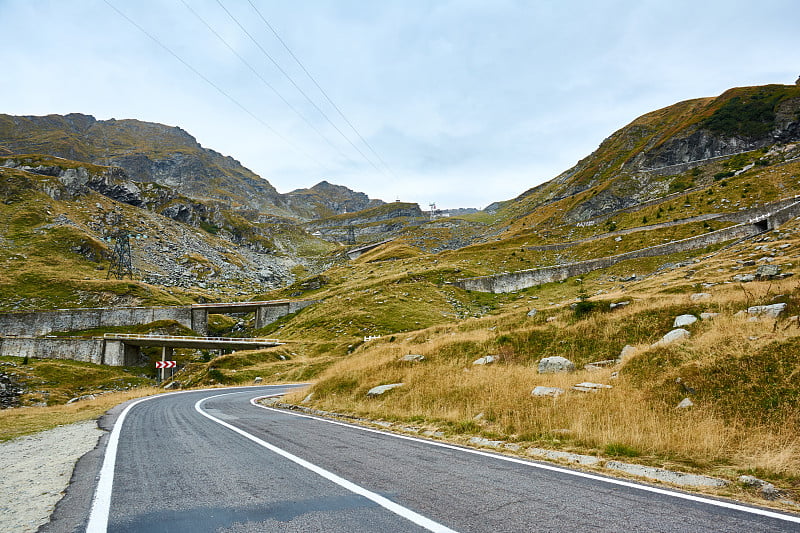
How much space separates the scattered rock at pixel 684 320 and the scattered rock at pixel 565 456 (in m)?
7.88

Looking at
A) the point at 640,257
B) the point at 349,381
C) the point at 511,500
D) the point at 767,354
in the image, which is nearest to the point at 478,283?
the point at 640,257

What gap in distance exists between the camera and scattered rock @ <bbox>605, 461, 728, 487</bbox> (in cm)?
561

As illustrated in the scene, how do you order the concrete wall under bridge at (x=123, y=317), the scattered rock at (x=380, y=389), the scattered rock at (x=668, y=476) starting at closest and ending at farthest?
the scattered rock at (x=668, y=476) < the scattered rock at (x=380, y=389) < the concrete wall under bridge at (x=123, y=317)

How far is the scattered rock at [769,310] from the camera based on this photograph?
418 inches

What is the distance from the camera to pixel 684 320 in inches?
497

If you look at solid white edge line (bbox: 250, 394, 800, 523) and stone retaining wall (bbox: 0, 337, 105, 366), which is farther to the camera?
stone retaining wall (bbox: 0, 337, 105, 366)

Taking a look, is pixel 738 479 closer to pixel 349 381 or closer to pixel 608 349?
pixel 608 349

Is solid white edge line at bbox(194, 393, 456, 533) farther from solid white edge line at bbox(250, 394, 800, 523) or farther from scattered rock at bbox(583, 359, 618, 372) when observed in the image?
scattered rock at bbox(583, 359, 618, 372)

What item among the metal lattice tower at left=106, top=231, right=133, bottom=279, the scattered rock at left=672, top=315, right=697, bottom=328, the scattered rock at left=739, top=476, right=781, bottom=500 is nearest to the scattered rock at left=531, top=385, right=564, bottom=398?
the scattered rock at left=739, top=476, right=781, bottom=500

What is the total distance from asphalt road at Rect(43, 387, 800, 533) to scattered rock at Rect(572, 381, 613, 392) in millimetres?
4418

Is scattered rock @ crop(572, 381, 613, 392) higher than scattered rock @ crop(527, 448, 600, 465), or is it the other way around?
scattered rock @ crop(572, 381, 613, 392)

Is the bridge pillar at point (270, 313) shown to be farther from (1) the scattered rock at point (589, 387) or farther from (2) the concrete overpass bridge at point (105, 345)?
(1) the scattered rock at point (589, 387)

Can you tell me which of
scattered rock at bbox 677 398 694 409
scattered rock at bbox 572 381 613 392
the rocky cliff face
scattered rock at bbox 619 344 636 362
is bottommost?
scattered rock at bbox 677 398 694 409

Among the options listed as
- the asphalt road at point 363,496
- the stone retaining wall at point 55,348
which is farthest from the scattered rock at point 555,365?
the stone retaining wall at point 55,348
